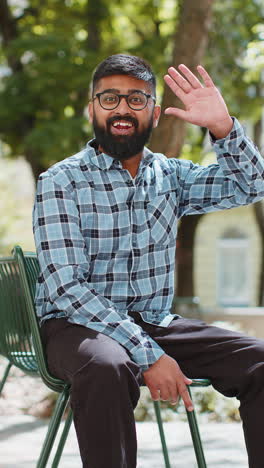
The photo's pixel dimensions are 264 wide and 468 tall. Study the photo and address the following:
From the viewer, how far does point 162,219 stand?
118 inches

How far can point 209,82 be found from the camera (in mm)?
2838

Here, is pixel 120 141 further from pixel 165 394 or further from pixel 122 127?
pixel 165 394

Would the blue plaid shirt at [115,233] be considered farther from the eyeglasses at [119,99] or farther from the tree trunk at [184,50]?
the tree trunk at [184,50]

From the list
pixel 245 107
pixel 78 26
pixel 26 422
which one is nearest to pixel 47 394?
pixel 26 422

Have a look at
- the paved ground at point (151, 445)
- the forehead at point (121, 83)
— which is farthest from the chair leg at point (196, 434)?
the paved ground at point (151, 445)

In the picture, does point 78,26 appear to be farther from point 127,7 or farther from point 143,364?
point 143,364

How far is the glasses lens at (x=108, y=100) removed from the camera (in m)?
2.96

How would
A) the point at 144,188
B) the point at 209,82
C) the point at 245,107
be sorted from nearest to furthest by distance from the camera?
1. the point at 209,82
2. the point at 144,188
3. the point at 245,107

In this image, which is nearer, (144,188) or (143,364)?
(143,364)

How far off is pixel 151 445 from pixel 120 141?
7.45 feet

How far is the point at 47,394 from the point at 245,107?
5654 mm

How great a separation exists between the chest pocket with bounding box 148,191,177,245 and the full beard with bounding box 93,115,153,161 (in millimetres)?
200

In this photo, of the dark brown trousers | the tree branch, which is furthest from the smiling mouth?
the tree branch

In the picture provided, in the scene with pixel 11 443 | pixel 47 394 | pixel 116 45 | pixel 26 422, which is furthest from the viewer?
pixel 116 45
